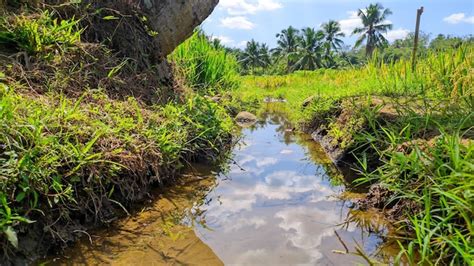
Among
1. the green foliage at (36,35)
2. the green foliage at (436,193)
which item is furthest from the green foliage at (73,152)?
the green foliage at (436,193)

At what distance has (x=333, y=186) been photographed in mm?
3607

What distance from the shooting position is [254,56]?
56750 millimetres

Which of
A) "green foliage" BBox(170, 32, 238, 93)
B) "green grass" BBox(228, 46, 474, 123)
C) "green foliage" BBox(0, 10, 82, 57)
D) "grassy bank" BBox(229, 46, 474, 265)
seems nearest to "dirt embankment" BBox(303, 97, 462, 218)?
"grassy bank" BBox(229, 46, 474, 265)

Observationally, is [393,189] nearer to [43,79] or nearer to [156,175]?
[156,175]

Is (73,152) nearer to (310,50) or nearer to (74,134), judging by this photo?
(74,134)

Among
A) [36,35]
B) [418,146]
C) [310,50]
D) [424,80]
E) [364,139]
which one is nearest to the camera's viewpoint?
[418,146]

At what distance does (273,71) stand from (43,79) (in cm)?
5154

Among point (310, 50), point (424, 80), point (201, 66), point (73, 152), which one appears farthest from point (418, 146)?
point (310, 50)

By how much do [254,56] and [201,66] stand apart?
5052 cm

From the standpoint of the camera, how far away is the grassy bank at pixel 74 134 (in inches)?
81.4

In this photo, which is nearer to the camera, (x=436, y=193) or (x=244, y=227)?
(x=436, y=193)

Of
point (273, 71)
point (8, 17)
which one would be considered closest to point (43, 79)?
A: point (8, 17)

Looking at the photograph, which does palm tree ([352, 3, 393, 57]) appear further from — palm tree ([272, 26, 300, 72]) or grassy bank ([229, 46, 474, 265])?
grassy bank ([229, 46, 474, 265])

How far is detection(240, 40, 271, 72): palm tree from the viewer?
56688 mm
